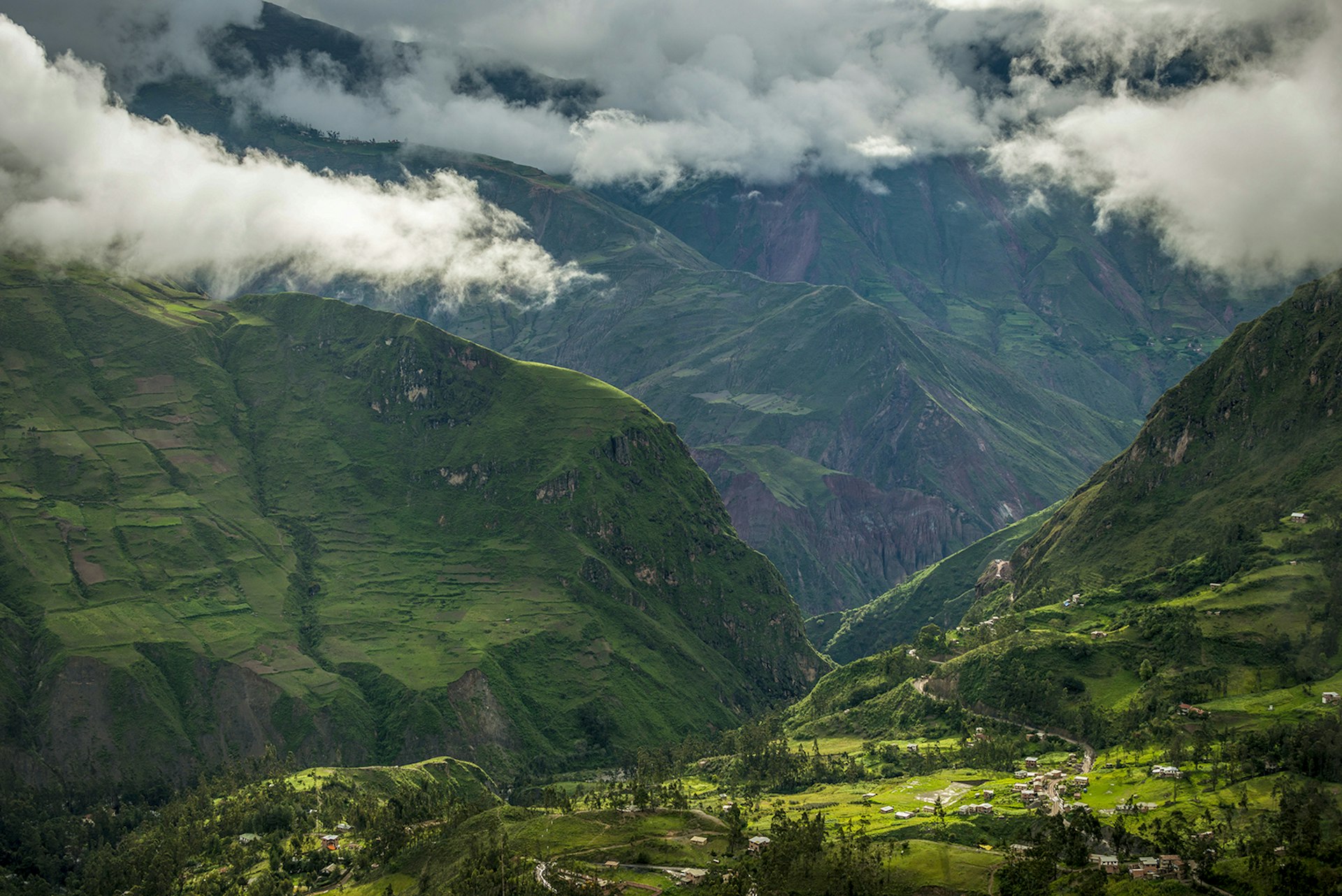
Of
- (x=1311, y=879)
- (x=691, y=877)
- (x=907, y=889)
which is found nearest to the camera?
(x=1311, y=879)

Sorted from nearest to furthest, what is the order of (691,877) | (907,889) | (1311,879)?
(1311,879), (907,889), (691,877)

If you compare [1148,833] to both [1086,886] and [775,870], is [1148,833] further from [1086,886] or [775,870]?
[775,870]

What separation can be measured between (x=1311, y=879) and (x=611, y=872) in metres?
90.9

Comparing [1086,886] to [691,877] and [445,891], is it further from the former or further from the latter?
[445,891]

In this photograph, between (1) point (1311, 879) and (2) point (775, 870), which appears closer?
(1) point (1311, 879)

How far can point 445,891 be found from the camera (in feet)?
626

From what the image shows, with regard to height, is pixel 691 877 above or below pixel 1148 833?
below

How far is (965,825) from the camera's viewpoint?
200 metres

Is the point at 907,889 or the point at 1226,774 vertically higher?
the point at 1226,774

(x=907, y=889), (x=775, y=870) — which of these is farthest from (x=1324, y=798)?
(x=775, y=870)

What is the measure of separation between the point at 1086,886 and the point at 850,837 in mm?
42612

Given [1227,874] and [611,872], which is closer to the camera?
[1227,874]

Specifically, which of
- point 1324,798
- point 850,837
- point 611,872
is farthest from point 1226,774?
point 611,872

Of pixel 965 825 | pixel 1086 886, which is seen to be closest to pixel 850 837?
pixel 965 825
